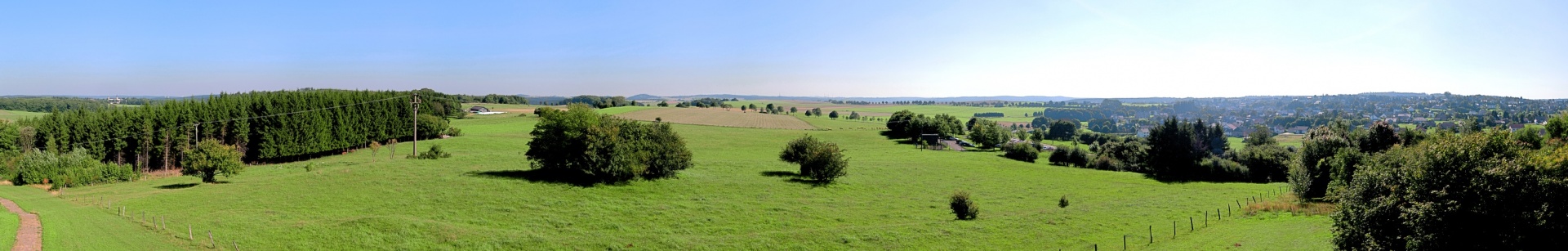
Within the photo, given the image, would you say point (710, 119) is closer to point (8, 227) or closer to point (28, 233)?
point (8, 227)

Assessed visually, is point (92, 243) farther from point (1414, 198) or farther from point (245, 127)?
point (245, 127)

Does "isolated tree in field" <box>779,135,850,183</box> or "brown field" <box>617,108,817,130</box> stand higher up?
"brown field" <box>617,108,817,130</box>

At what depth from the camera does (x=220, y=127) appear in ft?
210

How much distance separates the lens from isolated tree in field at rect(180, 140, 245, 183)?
42.5m

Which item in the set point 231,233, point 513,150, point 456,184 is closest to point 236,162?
point 456,184

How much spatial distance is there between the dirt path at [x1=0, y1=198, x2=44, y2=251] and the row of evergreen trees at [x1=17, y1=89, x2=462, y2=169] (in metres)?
38.3

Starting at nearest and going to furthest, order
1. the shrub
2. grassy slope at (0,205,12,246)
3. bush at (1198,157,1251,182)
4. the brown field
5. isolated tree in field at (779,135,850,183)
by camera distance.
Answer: grassy slope at (0,205,12,246)
isolated tree in field at (779,135,850,183)
the shrub
bush at (1198,157,1251,182)
the brown field

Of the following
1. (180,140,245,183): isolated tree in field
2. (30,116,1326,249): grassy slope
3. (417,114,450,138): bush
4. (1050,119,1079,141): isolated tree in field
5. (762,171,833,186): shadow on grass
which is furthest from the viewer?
(1050,119,1079,141): isolated tree in field

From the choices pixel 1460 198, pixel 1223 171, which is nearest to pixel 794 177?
pixel 1460 198

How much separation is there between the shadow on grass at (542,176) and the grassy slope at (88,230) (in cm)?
1965

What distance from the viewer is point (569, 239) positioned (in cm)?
2964

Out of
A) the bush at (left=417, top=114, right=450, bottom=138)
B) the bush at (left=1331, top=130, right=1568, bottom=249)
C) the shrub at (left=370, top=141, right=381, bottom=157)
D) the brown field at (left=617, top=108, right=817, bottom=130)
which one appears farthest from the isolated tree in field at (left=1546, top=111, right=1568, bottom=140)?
the bush at (left=417, top=114, right=450, bottom=138)

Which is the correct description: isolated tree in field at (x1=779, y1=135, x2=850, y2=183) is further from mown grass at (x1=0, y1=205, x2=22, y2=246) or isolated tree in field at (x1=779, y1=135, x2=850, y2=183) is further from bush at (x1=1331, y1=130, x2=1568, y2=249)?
mown grass at (x1=0, y1=205, x2=22, y2=246)

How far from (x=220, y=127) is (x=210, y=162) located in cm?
2771
